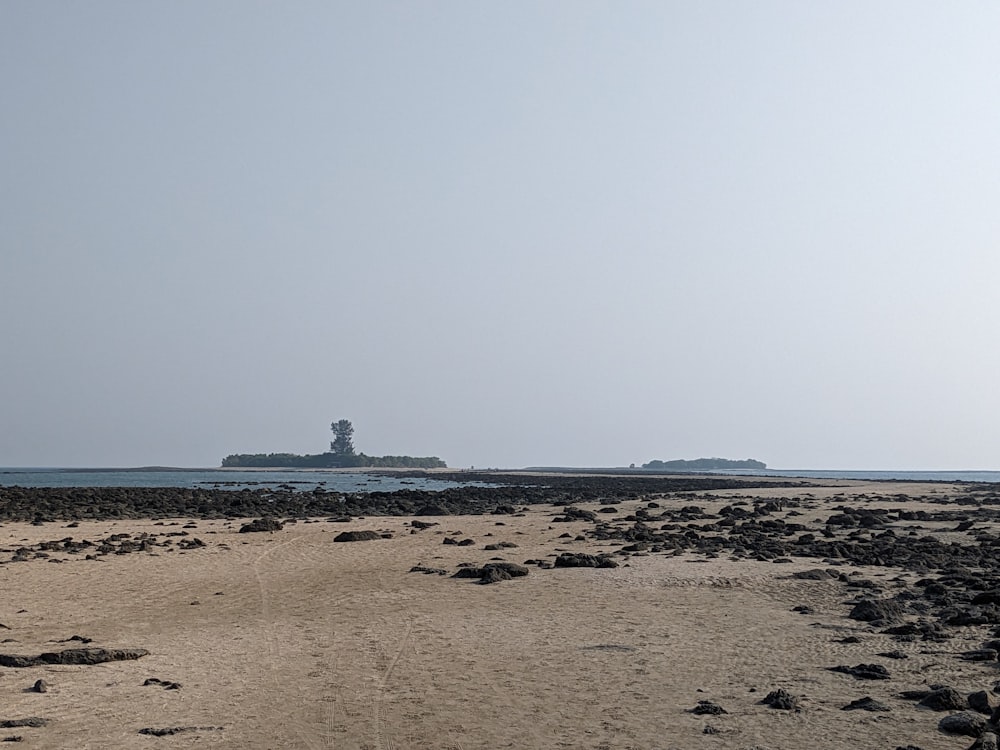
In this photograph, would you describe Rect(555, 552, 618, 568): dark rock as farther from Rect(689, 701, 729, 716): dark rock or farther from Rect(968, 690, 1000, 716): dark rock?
Rect(968, 690, 1000, 716): dark rock

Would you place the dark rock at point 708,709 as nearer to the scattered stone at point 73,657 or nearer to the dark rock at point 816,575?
the scattered stone at point 73,657

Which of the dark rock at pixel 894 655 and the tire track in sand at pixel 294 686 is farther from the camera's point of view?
the dark rock at pixel 894 655

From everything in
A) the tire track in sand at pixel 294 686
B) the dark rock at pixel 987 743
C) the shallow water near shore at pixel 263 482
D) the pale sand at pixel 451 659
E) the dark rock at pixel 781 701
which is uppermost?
the dark rock at pixel 987 743

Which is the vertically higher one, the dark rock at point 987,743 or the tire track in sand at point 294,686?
Result: the dark rock at point 987,743

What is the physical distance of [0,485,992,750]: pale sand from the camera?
10.6 meters

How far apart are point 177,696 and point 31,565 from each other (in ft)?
50.5

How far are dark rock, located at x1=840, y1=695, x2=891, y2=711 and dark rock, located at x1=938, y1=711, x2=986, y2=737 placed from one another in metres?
0.95

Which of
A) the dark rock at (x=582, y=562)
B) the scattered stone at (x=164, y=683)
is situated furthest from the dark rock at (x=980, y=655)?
the scattered stone at (x=164, y=683)

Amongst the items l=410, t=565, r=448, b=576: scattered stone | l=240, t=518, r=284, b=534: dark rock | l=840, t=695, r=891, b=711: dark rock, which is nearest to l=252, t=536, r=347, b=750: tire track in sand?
l=410, t=565, r=448, b=576: scattered stone

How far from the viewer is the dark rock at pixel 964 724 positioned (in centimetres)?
1014

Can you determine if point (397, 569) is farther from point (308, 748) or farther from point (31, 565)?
point (308, 748)

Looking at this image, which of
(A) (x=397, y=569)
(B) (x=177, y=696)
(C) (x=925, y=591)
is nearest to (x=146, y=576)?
(A) (x=397, y=569)

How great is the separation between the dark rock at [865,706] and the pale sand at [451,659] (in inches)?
5.8

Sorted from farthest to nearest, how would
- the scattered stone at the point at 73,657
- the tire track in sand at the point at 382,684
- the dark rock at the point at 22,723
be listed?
the scattered stone at the point at 73,657, the dark rock at the point at 22,723, the tire track in sand at the point at 382,684
